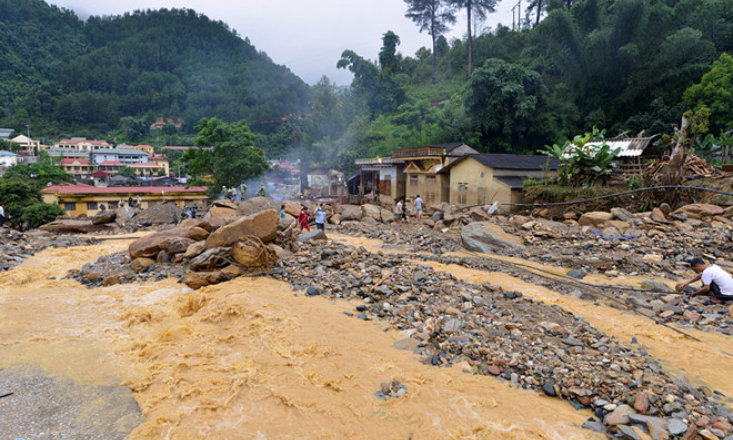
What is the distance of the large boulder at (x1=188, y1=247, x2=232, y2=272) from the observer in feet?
31.4

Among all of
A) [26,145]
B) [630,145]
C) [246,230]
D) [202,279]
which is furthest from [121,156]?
[630,145]

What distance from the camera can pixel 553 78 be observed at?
123 feet

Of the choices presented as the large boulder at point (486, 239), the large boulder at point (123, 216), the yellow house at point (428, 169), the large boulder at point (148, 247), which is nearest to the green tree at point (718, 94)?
Result: the yellow house at point (428, 169)

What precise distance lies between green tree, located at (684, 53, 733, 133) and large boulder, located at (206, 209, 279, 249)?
25.8 m

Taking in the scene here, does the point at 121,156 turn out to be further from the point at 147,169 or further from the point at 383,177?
the point at 383,177

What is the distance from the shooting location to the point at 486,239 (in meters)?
12.3

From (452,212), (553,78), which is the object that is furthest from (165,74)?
(452,212)

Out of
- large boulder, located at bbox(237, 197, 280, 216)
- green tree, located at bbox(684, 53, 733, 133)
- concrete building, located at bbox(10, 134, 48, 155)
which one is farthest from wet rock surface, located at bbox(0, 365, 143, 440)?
concrete building, located at bbox(10, 134, 48, 155)

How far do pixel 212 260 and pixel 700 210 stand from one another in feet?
48.2

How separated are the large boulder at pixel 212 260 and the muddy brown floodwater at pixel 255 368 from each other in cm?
63

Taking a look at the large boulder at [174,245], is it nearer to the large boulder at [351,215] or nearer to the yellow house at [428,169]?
the large boulder at [351,215]

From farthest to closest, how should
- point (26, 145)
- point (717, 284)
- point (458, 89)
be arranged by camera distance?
point (26, 145)
point (458, 89)
point (717, 284)

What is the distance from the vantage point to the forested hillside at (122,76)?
3356 inches

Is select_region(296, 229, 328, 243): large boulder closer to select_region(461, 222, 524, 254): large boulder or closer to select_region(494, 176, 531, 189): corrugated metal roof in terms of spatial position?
select_region(461, 222, 524, 254): large boulder
